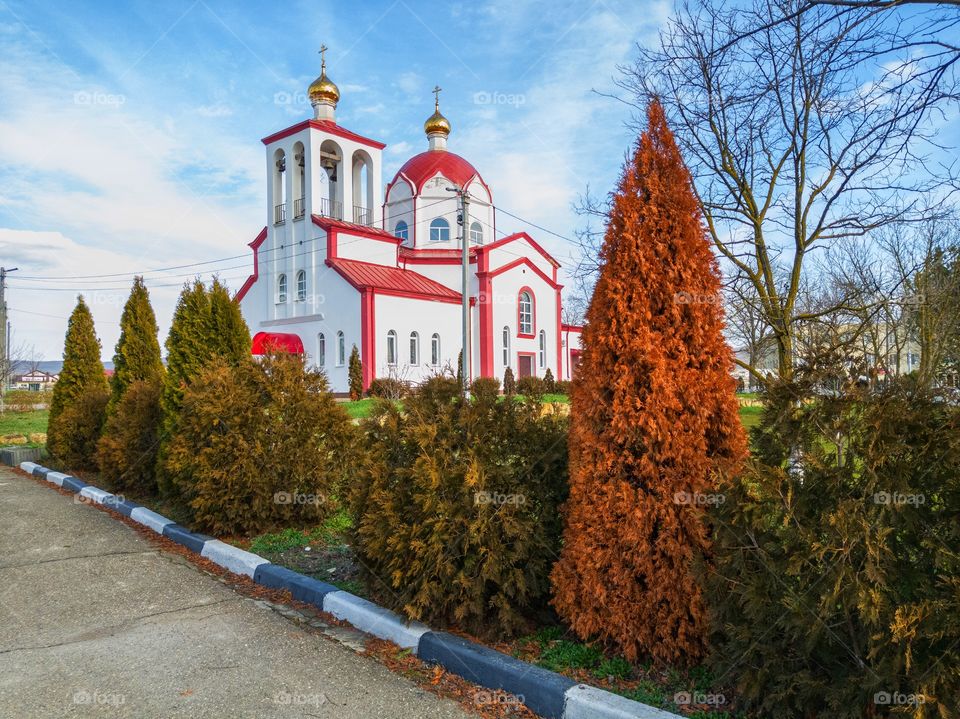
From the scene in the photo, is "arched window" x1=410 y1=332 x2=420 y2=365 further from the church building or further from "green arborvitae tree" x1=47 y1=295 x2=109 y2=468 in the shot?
"green arborvitae tree" x1=47 y1=295 x2=109 y2=468

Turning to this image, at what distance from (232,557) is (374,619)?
7.52 ft

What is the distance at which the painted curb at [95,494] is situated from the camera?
9538 millimetres

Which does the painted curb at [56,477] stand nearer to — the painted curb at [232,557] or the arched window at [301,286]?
the painted curb at [232,557]

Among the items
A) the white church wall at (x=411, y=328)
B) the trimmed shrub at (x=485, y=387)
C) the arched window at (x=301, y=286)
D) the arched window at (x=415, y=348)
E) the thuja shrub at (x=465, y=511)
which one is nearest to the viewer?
the thuja shrub at (x=465, y=511)

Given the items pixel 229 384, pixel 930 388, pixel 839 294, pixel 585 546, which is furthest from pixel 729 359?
pixel 839 294

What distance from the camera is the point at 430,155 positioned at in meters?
40.6

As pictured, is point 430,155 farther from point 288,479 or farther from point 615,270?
point 615,270

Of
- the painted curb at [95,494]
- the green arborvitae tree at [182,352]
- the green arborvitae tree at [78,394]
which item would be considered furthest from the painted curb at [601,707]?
the green arborvitae tree at [78,394]

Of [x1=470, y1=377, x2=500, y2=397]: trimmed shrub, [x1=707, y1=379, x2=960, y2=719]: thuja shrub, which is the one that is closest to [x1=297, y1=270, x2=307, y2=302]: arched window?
[x1=470, y1=377, x2=500, y2=397]: trimmed shrub

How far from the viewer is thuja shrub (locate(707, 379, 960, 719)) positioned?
2.54 m

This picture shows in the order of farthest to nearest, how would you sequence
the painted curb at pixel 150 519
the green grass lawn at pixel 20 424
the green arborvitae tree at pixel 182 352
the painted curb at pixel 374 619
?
the green grass lawn at pixel 20 424
the green arborvitae tree at pixel 182 352
the painted curb at pixel 150 519
the painted curb at pixel 374 619

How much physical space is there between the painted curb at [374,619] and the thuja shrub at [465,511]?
0.28 feet

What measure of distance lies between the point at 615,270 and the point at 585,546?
5.11 feet

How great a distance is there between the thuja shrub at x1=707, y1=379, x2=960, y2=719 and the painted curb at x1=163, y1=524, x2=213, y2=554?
5.39 metres
